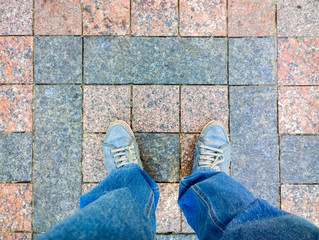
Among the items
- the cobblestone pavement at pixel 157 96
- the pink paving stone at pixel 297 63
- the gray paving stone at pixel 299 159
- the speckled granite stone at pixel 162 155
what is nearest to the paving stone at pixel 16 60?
the cobblestone pavement at pixel 157 96

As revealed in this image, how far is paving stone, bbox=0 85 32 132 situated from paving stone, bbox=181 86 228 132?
1446mm

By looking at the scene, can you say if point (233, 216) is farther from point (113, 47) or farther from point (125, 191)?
point (113, 47)

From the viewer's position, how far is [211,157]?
1904mm

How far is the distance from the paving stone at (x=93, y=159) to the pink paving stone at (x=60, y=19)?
3.34 ft

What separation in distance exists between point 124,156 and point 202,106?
865 millimetres

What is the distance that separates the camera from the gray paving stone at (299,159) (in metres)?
1.89

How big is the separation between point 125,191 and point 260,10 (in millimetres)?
1999

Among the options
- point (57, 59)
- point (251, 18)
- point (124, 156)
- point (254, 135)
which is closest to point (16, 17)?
point (57, 59)

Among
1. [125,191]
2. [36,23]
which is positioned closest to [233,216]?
[125,191]

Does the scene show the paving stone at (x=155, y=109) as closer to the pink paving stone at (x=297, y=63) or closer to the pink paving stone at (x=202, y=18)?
the pink paving stone at (x=202, y=18)

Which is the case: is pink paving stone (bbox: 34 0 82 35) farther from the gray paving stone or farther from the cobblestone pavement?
the gray paving stone

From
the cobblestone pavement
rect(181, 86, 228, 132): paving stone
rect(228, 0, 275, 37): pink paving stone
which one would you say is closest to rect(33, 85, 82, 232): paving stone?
the cobblestone pavement

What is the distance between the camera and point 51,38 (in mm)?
1903

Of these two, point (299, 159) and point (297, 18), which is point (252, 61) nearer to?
point (297, 18)
